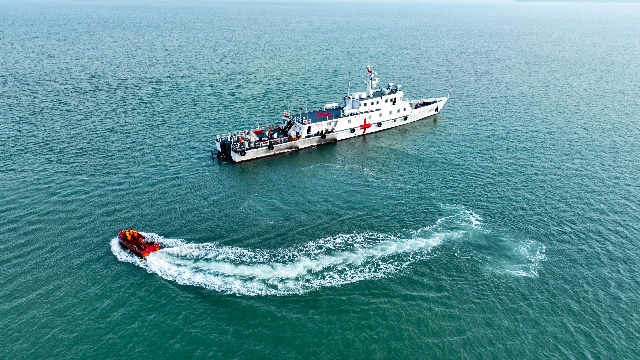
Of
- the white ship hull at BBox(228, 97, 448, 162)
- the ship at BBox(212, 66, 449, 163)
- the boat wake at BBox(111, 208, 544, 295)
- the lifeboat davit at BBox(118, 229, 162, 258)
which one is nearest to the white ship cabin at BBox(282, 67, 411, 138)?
the ship at BBox(212, 66, 449, 163)

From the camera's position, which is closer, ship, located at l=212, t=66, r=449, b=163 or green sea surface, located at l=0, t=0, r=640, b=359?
green sea surface, located at l=0, t=0, r=640, b=359

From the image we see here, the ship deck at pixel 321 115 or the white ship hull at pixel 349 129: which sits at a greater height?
the ship deck at pixel 321 115

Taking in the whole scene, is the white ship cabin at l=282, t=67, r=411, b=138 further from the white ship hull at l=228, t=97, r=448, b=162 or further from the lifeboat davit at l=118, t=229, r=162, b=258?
the lifeboat davit at l=118, t=229, r=162, b=258

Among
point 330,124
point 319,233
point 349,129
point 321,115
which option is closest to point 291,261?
point 319,233

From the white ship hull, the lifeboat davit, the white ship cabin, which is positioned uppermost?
the white ship cabin

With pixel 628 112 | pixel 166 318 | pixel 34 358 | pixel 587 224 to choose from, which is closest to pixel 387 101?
pixel 587 224

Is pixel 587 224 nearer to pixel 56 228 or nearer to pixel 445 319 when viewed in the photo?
pixel 445 319

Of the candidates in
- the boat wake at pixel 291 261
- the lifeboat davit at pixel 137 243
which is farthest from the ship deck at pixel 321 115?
the lifeboat davit at pixel 137 243

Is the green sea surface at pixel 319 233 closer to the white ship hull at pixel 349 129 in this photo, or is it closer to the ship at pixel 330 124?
the white ship hull at pixel 349 129
